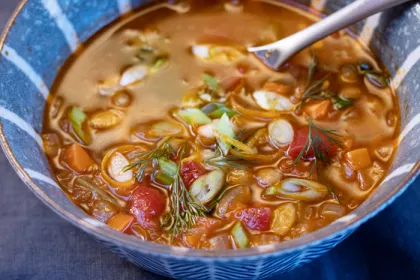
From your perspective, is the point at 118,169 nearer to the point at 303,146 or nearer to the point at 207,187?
the point at 207,187

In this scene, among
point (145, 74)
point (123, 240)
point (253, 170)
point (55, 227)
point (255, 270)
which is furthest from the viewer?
point (145, 74)

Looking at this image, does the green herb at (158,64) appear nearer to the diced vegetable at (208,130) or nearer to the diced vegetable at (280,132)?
the diced vegetable at (208,130)

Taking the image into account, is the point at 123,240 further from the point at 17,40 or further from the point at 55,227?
the point at 17,40

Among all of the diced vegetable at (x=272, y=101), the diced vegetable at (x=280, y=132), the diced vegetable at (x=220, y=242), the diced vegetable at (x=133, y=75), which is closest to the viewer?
the diced vegetable at (x=220, y=242)

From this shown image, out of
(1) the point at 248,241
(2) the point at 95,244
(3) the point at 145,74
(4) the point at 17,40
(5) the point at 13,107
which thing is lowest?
(2) the point at 95,244

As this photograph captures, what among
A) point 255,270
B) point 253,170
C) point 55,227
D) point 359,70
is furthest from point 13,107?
point 359,70

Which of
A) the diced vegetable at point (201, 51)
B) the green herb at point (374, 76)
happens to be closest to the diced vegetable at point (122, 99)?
the diced vegetable at point (201, 51)

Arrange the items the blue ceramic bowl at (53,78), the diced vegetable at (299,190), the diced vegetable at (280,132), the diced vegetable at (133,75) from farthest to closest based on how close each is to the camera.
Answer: the diced vegetable at (133,75)
the diced vegetable at (280,132)
the diced vegetable at (299,190)
the blue ceramic bowl at (53,78)
